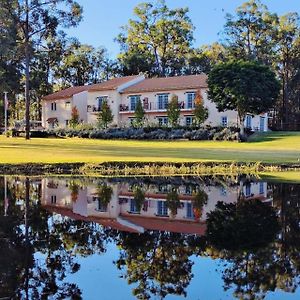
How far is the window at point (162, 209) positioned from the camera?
461 inches

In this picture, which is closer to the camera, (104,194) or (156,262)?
(156,262)

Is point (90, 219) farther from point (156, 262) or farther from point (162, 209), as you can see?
point (156, 262)

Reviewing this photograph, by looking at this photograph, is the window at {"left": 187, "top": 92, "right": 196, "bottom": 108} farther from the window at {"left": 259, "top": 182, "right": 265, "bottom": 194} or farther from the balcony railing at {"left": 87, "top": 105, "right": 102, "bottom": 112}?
the window at {"left": 259, "top": 182, "right": 265, "bottom": 194}

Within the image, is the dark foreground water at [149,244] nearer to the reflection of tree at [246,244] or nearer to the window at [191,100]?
the reflection of tree at [246,244]

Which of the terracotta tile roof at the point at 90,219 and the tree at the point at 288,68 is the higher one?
→ the tree at the point at 288,68

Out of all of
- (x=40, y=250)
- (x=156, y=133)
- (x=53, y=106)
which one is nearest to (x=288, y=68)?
(x=156, y=133)

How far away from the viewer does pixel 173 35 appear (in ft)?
245

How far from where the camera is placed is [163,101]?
189 feet

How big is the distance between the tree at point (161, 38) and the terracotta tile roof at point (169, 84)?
14307 mm

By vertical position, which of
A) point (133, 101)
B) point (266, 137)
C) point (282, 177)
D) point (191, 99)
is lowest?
point (282, 177)

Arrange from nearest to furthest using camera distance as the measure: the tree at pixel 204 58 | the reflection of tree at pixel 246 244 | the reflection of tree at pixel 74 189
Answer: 1. the reflection of tree at pixel 246 244
2. the reflection of tree at pixel 74 189
3. the tree at pixel 204 58

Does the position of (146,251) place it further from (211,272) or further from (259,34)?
(259,34)

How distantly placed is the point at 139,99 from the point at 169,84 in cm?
409

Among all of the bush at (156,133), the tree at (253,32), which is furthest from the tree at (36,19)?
the tree at (253,32)
